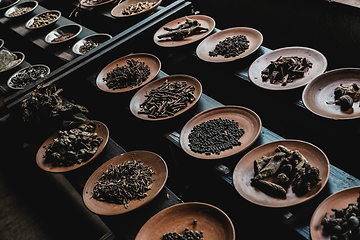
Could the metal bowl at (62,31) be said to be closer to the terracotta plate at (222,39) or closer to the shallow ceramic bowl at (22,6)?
the shallow ceramic bowl at (22,6)

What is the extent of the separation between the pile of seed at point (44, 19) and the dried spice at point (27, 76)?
1.02 metres

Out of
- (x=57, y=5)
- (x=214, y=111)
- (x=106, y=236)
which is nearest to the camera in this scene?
(x=214, y=111)

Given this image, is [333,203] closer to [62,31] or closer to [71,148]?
[71,148]

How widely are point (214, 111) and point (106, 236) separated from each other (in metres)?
1.53

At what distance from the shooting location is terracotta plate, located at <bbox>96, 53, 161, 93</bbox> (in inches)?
126

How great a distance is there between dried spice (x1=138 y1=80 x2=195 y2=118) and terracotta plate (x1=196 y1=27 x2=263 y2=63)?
40cm

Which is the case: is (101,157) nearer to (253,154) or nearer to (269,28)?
(253,154)

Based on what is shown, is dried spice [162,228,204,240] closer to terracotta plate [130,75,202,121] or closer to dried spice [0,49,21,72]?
terracotta plate [130,75,202,121]

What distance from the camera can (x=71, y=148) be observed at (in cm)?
269

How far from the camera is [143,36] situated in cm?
375

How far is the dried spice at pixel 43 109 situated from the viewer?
2934 millimetres

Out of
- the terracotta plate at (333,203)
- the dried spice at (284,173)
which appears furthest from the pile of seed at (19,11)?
the terracotta plate at (333,203)

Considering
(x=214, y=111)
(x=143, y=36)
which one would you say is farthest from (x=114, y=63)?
(x=214, y=111)

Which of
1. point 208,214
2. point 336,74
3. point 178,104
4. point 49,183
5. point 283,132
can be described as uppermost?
point 336,74
